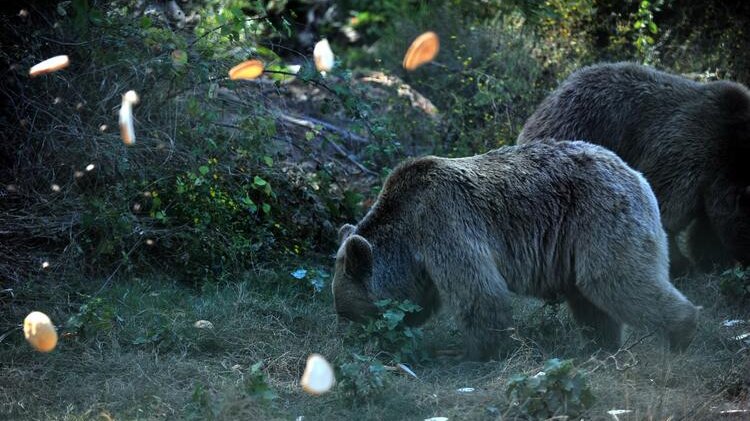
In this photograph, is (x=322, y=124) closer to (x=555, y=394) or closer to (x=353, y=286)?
(x=353, y=286)

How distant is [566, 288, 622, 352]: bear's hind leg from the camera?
6.94 m

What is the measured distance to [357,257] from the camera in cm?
659

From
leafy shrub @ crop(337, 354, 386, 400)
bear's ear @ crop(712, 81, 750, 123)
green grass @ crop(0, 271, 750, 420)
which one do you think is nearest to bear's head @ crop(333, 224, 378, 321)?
green grass @ crop(0, 271, 750, 420)

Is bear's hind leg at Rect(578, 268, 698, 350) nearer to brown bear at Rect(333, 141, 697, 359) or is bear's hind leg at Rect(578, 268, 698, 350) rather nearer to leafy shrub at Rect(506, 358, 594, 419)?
brown bear at Rect(333, 141, 697, 359)

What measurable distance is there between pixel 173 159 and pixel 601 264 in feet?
13.1

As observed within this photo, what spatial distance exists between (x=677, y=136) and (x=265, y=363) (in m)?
4.29

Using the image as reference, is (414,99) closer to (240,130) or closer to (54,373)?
(240,130)

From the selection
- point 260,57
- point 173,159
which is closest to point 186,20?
point 260,57

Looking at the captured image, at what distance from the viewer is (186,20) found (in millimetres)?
8984

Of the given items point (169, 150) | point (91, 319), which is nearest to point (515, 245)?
point (91, 319)

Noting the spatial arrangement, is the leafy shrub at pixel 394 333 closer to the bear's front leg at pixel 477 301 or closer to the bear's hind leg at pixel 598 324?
the bear's front leg at pixel 477 301

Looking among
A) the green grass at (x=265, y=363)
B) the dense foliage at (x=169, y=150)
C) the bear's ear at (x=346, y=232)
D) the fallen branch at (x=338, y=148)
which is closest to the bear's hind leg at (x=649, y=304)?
the green grass at (x=265, y=363)

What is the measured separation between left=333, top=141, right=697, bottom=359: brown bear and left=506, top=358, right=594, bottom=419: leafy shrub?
1.22 m

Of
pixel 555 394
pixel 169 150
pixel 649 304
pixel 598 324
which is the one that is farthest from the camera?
pixel 169 150
